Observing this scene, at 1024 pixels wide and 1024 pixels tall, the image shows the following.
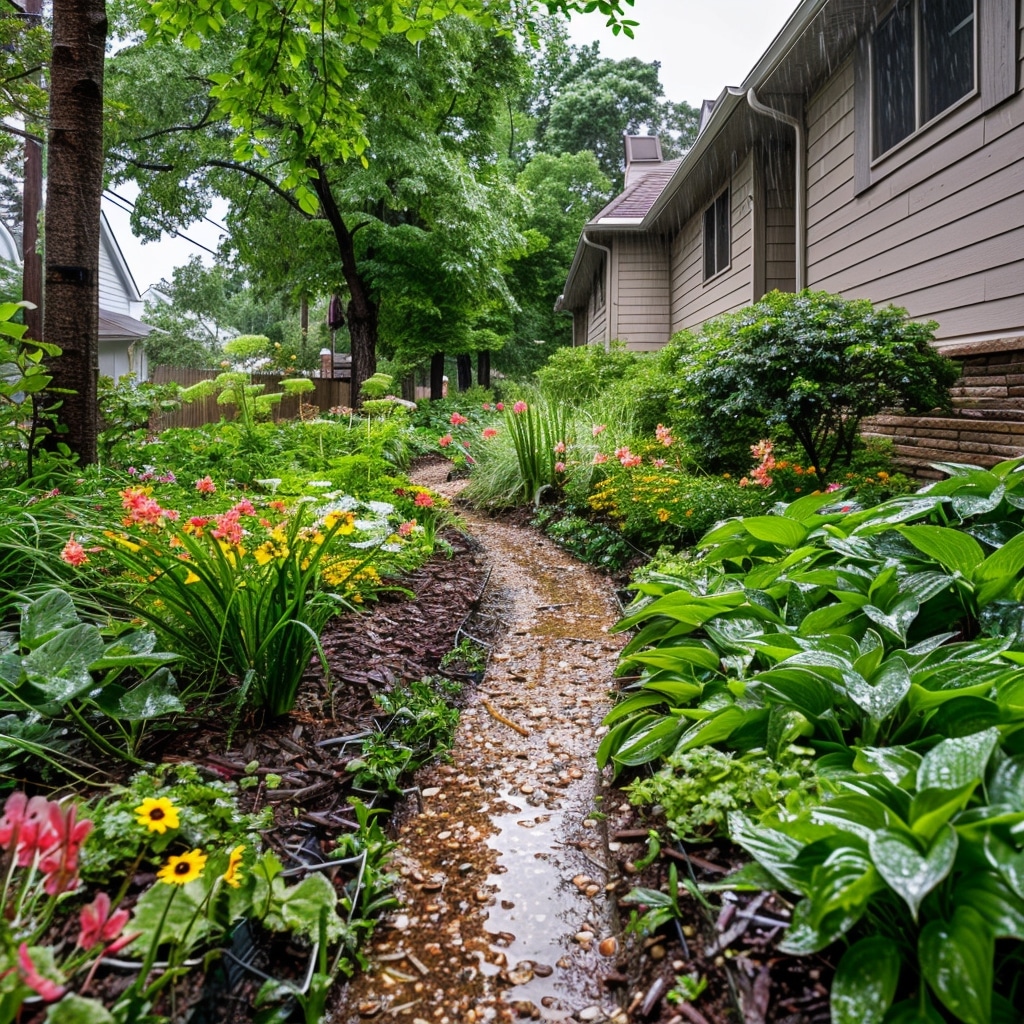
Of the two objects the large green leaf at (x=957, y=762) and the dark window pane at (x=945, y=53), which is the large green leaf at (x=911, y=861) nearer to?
the large green leaf at (x=957, y=762)

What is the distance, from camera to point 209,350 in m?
34.6

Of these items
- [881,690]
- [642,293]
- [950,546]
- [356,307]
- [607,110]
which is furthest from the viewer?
[607,110]

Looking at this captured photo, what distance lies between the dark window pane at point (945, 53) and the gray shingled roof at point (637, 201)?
7.08 metres

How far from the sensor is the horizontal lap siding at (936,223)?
14.3 feet

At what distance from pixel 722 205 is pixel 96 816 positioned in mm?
10268

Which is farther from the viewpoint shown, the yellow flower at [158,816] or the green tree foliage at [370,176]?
the green tree foliage at [370,176]

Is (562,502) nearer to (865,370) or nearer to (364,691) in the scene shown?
(865,370)

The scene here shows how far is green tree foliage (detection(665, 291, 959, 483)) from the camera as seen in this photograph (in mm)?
4227

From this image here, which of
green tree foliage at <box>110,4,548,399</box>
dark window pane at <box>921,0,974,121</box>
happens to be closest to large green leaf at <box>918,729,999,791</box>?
dark window pane at <box>921,0,974,121</box>

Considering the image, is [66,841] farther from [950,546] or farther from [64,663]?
[950,546]

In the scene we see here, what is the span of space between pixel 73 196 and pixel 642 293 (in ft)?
34.8

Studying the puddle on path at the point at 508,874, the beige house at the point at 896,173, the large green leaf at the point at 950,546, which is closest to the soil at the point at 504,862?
the puddle on path at the point at 508,874

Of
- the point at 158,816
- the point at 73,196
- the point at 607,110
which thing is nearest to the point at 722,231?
the point at 73,196

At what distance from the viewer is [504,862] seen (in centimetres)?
198
